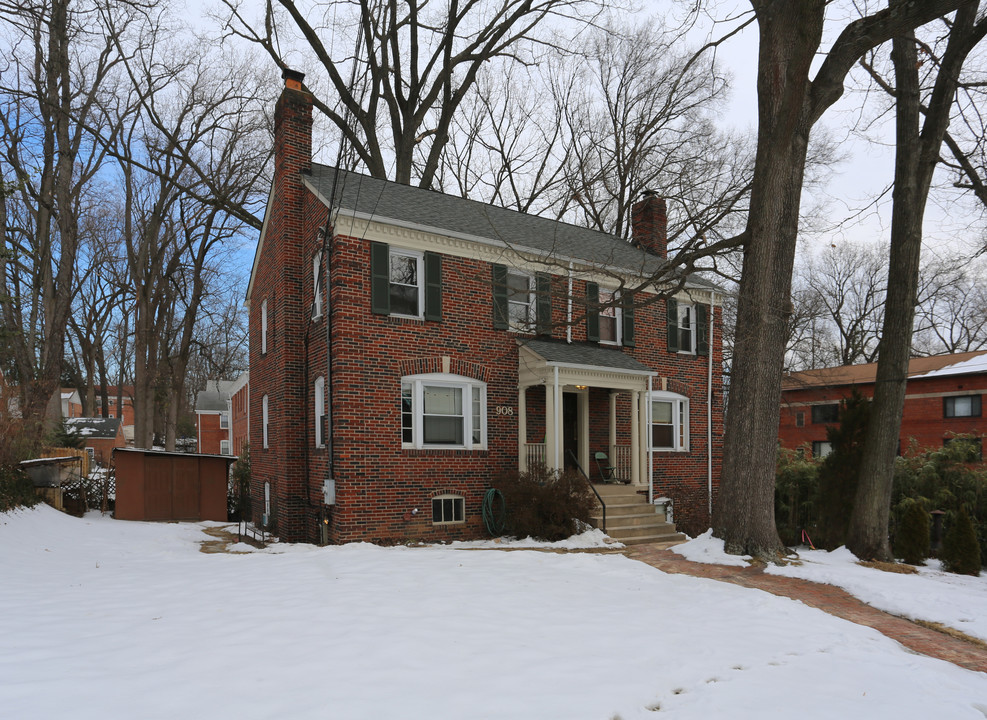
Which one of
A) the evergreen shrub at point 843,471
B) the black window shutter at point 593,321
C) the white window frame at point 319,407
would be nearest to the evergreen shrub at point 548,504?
the white window frame at point 319,407

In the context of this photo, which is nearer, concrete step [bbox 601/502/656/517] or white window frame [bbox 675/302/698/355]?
concrete step [bbox 601/502/656/517]

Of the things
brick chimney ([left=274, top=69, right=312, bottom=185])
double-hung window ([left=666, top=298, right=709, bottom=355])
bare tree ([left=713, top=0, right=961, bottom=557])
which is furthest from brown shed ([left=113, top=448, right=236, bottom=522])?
bare tree ([left=713, top=0, right=961, bottom=557])

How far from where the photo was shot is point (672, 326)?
1788cm

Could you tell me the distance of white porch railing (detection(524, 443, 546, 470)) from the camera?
47.2 feet

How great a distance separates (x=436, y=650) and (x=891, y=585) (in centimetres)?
665

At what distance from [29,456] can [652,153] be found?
24.7 m

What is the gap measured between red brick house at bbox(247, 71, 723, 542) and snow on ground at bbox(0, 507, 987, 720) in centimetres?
423

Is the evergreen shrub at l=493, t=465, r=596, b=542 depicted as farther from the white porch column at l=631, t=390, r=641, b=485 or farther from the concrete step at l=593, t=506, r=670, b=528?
the white porch column at l=631, t=390, r=641, b=485

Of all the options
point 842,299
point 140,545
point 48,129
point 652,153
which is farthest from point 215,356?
point 842,299

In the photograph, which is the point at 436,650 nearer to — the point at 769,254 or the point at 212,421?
the point at 769,254

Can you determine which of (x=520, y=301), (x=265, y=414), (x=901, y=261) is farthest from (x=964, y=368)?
(x=265, y=414)

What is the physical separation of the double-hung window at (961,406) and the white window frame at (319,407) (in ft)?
87.8

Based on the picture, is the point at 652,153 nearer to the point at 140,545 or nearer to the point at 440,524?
the point at 440,524

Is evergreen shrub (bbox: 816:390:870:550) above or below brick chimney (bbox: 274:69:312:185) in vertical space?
below
